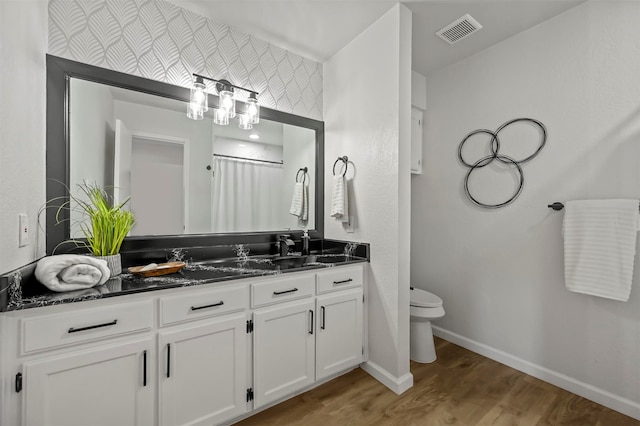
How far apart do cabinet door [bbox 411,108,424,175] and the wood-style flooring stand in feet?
5.92

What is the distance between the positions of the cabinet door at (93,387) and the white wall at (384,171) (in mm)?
1432

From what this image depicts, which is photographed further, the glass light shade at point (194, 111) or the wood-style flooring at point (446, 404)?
the glass light shade at point (194, 111)

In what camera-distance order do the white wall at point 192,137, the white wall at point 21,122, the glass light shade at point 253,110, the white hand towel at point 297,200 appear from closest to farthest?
1. the white wall at point 21,122
2. the white wall at point 192,137
3. the glass light shade at point 253,110
4. the white hand towel at point 297,200

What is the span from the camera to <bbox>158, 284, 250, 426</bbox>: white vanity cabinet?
132 cm

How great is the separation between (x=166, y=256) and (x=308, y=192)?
1.24 metres

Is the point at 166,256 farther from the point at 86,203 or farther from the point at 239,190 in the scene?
the point at 239,190

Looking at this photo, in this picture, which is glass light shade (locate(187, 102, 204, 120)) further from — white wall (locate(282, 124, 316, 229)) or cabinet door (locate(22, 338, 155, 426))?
cabinet door (locate(22, 338, 155, 426))

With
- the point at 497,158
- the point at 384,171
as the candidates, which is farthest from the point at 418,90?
the point at 384,171

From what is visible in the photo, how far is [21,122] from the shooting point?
1.17 metres

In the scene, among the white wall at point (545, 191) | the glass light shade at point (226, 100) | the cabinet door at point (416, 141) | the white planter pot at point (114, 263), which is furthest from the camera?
the cabinet door at point (416, 141)

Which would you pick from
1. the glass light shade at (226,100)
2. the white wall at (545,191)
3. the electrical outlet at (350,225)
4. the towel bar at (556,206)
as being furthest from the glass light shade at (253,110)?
the towel bar at (556,206)

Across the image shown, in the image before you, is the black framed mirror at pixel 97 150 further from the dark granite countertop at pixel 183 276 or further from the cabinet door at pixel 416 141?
the cabinet door at pixel 416 141

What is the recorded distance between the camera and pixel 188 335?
1365mm

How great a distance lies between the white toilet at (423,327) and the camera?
2182 mm
